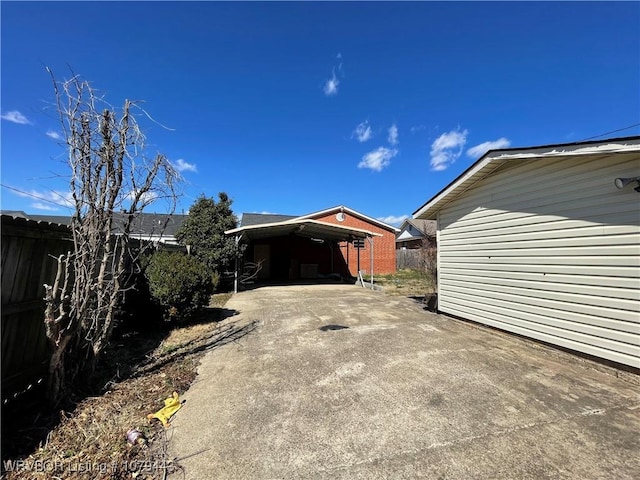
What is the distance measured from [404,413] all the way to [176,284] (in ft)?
16.0

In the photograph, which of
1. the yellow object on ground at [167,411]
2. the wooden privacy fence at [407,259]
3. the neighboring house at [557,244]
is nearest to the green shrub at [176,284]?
the yellow object on ground at [167,411]

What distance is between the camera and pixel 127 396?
3240mm

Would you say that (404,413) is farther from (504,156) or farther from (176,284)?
(176,284)

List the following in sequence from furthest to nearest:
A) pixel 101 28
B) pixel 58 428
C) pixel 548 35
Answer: pixel 548 35
pixel 101 28
pixel 58 428

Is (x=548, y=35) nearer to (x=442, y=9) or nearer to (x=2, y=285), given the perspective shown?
(x=442, y=9)

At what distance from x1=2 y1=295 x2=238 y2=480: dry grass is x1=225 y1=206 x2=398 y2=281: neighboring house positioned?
14634mm

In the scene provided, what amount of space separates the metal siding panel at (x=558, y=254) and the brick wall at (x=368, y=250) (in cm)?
1388

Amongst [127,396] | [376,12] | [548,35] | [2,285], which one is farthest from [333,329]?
[548,35]

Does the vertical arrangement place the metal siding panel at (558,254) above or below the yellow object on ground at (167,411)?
above

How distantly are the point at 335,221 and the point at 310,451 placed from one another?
62.3 ft

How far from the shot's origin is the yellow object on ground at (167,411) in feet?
9.31

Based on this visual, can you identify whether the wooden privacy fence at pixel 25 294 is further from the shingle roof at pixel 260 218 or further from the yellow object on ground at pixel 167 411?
the shingle roof at pixel 260 218

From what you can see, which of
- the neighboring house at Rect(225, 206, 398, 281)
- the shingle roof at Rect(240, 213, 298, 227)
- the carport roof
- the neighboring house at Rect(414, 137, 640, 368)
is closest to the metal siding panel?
the neighboring house at Rect(414, 137, 640, 368)

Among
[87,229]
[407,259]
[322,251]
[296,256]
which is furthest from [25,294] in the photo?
[407,259]
